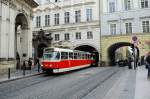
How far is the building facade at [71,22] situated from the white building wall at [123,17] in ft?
4.69

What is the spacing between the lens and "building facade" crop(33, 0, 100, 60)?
5131cm

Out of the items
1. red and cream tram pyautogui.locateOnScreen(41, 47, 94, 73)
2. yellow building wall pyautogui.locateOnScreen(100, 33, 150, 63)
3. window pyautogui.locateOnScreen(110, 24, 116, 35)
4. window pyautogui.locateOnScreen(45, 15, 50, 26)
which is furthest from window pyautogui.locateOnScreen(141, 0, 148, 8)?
red and cream tram pyautogui.locateOnScreen(41, 47, 94, 73)

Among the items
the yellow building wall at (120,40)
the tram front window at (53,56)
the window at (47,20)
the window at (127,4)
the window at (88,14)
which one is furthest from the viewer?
the window at (47,20)

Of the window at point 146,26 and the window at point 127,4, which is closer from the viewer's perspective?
the window at point 146,26

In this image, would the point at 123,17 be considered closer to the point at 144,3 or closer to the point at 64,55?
the point at 144,3

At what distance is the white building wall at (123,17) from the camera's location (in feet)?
156

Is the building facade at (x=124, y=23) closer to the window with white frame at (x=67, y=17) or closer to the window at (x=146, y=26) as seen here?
the window at (x=146, y=26)

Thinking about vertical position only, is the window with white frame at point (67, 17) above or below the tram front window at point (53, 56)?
above

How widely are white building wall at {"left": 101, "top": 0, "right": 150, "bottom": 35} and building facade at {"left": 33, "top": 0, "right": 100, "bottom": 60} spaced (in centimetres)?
143

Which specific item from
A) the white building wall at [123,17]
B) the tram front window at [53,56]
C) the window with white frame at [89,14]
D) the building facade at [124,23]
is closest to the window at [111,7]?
the building facade at [124,23]

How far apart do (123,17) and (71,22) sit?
9791mm

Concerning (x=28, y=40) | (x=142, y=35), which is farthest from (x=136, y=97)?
(x=142, y=35)

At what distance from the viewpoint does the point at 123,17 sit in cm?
4922

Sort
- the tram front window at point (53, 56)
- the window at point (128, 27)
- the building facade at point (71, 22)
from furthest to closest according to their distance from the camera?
the building facade at point (71, 22), the window at point (128, 27), the tram front window at point (53, 56)
